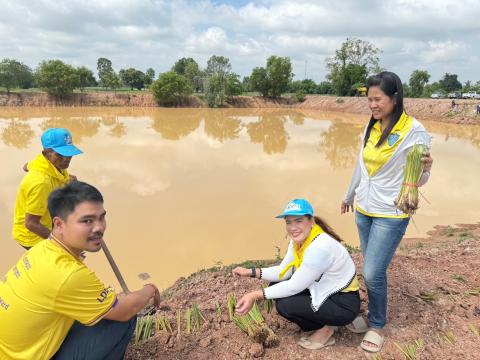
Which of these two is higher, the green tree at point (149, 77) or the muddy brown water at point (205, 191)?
the green tree at point (149, 77)

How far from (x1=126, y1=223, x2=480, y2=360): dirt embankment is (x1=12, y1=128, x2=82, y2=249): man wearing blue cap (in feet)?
4.03

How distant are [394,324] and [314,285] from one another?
88cm

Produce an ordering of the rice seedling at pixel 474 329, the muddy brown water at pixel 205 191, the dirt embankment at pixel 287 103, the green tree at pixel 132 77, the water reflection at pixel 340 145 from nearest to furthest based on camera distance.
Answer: the rice seedling at pixel 474 329, the muddy brown water at pixel 205 191, the water reflection at pixel 340 145, the dirt embankment at pixel 287 103, the green tree at pixel 132 77

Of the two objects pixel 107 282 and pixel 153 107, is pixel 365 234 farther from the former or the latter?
pixel 153 107

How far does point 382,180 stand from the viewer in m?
2.32

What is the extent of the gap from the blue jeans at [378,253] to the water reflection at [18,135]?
14824 mm

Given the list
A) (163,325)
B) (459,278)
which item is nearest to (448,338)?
(459,278)

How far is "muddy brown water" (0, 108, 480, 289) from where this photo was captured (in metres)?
5.54

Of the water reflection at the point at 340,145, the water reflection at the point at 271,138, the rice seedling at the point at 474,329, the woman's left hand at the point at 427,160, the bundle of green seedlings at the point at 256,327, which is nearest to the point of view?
the woman's left hand at the point at 427,160

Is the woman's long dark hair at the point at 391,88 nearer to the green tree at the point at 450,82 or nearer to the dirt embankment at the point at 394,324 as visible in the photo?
the dirt embankment at the point at 394,324

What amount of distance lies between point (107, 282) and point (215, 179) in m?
5.30

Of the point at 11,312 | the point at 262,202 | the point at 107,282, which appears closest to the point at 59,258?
the point at 11,312

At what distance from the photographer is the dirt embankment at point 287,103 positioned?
2744 cm

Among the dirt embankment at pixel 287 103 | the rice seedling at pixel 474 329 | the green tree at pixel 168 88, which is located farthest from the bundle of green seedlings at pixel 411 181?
the green tree at pixel 168 88
